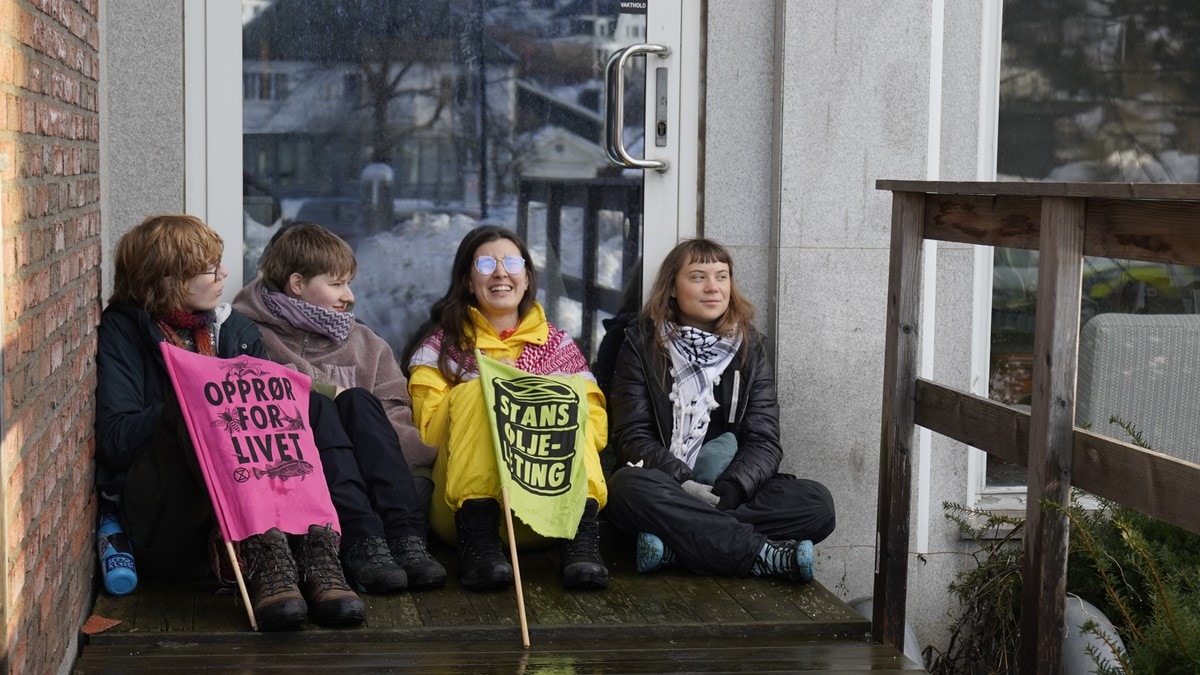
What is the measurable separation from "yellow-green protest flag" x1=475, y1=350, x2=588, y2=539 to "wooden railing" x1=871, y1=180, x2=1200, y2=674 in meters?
0.83

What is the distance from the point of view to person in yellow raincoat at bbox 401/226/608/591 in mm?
3920

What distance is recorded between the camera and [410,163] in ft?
15.2

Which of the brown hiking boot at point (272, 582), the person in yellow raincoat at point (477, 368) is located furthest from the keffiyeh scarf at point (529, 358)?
the brown hiking boot at point (272, 582)

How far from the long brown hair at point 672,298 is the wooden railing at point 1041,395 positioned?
2.39ft

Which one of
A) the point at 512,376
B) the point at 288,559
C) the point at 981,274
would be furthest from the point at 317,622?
the point at 981,274

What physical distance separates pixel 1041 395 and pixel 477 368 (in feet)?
5.77

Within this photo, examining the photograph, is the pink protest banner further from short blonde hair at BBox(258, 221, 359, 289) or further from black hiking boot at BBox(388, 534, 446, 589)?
short blonde hair at BBox(258, 221, 359, 289)

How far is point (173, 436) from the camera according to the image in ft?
11.6

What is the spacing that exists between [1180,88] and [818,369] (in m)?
1.62

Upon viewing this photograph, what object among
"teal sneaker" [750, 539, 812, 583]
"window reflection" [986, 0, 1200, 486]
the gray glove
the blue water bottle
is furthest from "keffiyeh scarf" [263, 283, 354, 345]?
"window reflection" [986, 0, 1200, 486]

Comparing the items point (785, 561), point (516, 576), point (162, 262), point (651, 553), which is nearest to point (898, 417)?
point (785, 561)

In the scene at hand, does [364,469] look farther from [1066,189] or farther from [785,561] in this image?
[1066,189]

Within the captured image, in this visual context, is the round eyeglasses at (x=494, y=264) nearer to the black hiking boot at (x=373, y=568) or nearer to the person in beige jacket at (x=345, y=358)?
the person in beige jacket at (x=345, y=358)

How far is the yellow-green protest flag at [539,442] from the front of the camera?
12.5 ft
